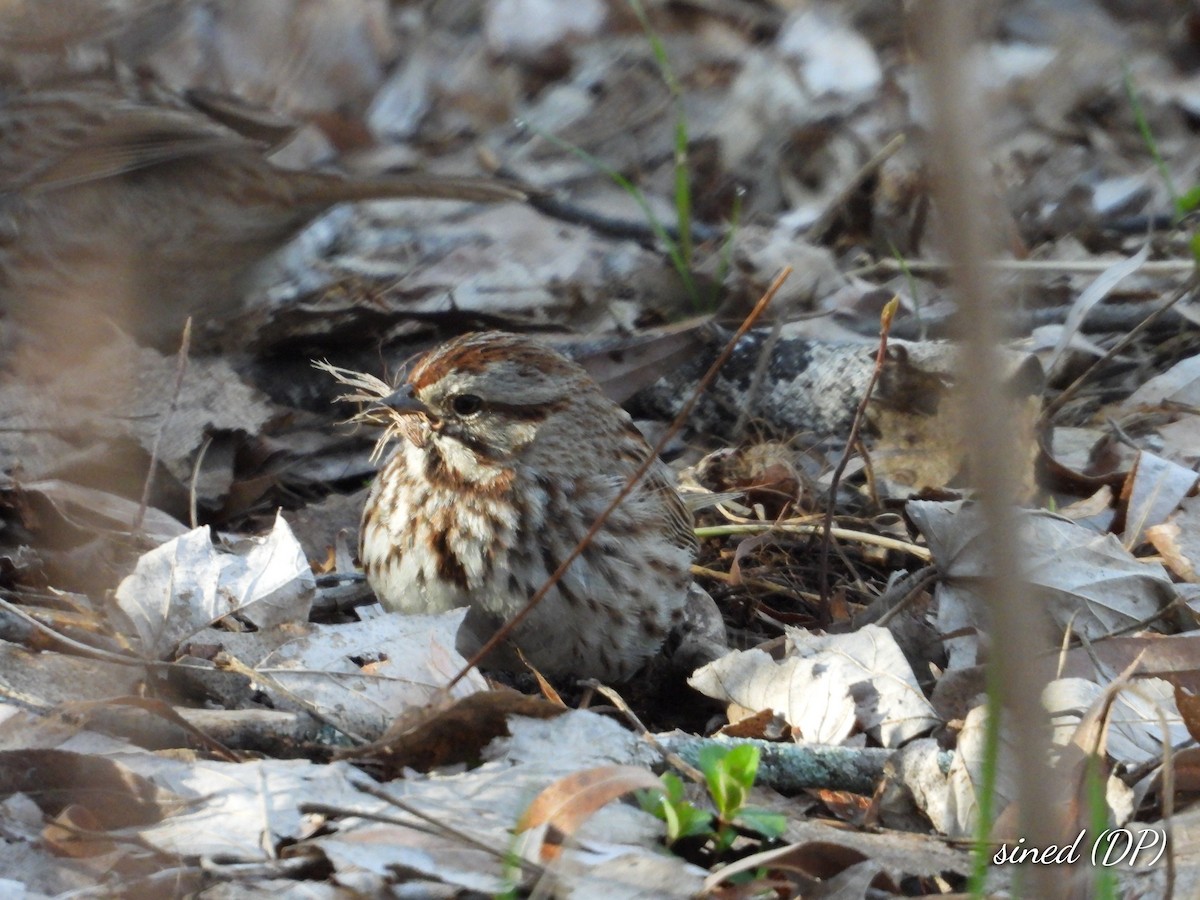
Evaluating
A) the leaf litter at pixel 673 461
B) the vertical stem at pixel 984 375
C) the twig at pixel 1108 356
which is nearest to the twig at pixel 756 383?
the leaf litter at pixel 673 461

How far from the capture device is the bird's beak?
3.40 metres

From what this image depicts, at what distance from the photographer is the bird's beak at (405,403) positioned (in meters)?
3.40

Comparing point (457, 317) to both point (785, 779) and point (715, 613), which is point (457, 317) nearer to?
point (715, 613)

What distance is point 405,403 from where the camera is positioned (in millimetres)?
3412

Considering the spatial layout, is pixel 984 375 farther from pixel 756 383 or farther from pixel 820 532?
pixel 756 383

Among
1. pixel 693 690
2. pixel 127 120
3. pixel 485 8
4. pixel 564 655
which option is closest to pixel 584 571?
pixel 564 655

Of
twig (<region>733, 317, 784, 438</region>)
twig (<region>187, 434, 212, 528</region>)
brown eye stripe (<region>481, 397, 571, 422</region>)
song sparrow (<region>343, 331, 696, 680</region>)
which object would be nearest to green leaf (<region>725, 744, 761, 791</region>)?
song sparrow (<region>343, 331, 696, 680</region>)

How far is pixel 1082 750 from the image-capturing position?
94.7 inches

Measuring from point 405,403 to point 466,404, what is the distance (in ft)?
0.47

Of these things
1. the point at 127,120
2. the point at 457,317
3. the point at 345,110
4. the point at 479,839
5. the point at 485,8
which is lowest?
the point at 479,839

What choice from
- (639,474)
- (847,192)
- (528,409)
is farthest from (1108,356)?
(639,474)

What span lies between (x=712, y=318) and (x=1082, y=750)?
2.78 metres

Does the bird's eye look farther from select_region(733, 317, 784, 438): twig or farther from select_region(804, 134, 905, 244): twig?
select_region(804, 134, 905, 244): twig

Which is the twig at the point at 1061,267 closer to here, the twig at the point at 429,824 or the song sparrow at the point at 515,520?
the song sparrow at the point at 515,520
